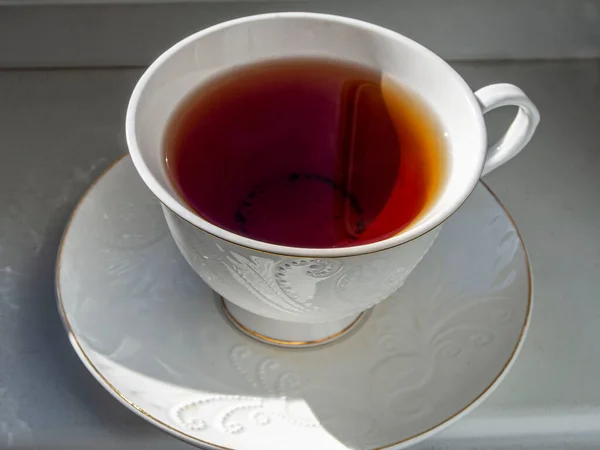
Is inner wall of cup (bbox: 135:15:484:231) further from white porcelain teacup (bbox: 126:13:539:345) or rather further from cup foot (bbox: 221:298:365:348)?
cup foot (bbox: 221:298:365:348)

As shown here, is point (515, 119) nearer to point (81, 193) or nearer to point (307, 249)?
point (307, 249)

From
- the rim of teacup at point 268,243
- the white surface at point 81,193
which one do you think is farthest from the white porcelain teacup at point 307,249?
the white surface at point 81,193

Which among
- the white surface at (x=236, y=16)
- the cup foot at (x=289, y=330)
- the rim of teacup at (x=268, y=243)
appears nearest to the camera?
the rim of teacup at (x=268, y=243)

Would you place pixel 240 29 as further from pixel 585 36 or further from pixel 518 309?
pixel 585 36

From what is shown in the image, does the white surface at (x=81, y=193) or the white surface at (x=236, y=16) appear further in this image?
the white surface at (x=236, y=16)

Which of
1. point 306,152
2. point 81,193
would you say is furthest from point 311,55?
point 81,193

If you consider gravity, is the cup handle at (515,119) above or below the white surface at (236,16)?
below

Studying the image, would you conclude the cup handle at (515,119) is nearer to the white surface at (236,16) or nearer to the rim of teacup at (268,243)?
the rim of teacup at (268,243)
